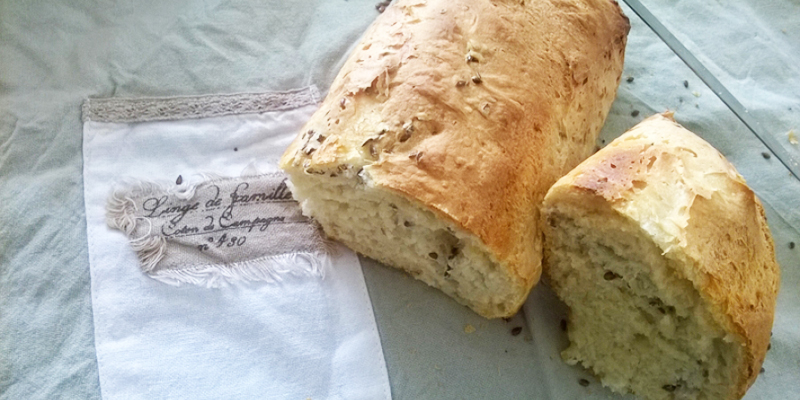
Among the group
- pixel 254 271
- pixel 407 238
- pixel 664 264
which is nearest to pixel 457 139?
pixel 407 238

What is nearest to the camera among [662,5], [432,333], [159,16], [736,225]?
[736,225]

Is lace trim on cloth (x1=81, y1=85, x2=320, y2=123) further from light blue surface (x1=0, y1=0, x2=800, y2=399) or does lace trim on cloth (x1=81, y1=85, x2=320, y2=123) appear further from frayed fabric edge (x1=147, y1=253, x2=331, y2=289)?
frayed fabric edge (x1=147, y1=253, x2=331, y2=289)

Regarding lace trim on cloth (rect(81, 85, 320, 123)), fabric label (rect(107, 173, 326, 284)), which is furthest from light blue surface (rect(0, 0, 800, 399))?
fabric label (rect(107, 173, 326, 284))

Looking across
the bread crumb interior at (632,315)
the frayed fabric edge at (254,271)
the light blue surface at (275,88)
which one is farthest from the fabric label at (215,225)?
the bread crumb interior at (632,315)

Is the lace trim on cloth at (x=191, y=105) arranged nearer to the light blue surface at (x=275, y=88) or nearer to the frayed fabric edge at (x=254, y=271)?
the light blue surface at (x=275, y=88)

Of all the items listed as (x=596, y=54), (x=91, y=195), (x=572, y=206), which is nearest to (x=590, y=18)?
(x=596, y=54)

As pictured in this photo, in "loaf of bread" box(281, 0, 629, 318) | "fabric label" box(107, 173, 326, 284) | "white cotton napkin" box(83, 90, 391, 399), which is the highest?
"loaf of bread" box(281, 0, 629, 318)

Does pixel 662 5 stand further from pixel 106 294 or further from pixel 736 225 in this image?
pixel 106 294
